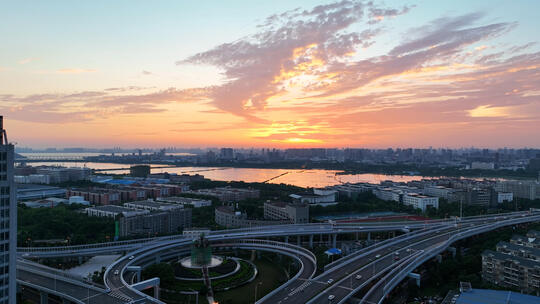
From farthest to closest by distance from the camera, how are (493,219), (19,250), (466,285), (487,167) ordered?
(487,167), (493,219), (19,250), (466,285)

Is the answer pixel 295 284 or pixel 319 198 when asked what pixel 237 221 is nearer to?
pixel 295 284

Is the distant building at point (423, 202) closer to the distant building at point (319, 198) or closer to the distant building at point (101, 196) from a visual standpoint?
the distant building at point (319, 198)

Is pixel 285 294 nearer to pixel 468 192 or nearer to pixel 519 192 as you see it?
pixel 468 192

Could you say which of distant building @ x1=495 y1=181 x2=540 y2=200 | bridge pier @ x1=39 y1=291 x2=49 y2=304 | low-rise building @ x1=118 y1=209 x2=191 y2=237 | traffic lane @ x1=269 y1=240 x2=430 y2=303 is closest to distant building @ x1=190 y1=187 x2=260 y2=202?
low-rise building @ x1=118 y1=209 x2=191 y2=237

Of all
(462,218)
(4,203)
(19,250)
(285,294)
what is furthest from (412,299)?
(19,250)

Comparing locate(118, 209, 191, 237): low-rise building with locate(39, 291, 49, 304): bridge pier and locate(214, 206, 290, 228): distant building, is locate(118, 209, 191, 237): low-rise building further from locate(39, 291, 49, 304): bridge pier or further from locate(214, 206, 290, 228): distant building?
locate(39, 291, 49, 304): bridge pier

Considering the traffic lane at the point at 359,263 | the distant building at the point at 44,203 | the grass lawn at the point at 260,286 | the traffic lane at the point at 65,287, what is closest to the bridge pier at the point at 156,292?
the traffic lane at the point at 65,287

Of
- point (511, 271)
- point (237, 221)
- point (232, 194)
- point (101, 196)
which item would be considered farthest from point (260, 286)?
point (101, 196)
